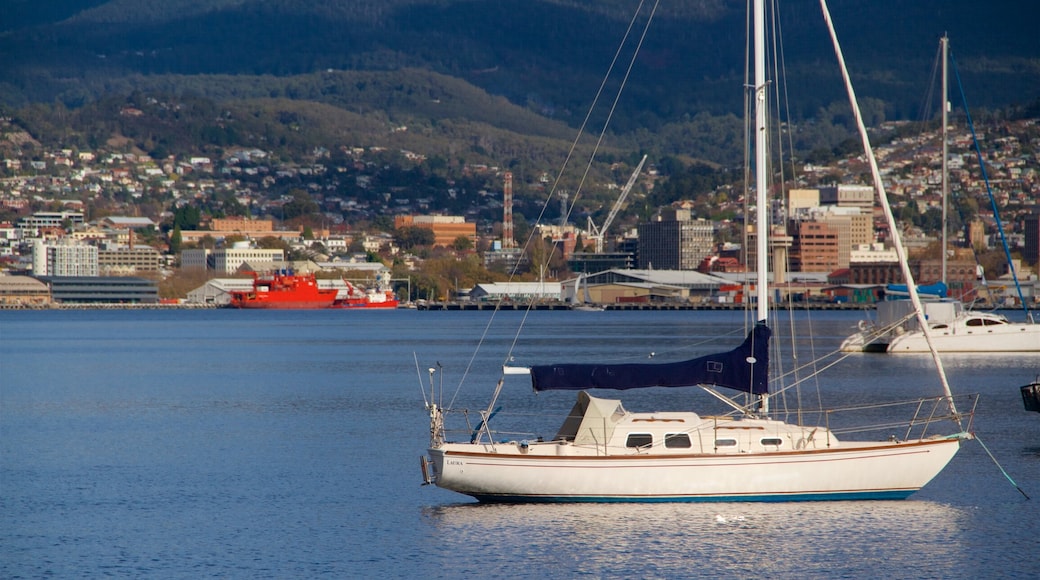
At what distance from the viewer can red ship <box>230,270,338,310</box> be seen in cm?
18138

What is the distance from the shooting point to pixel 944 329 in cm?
5819

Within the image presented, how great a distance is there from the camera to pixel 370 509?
24359 millimetres

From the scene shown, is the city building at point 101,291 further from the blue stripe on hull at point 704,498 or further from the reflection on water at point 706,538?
the reflection on water at point 706,538

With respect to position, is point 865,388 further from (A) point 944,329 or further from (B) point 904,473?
(B) point 904,473

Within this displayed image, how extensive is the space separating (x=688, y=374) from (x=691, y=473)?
1872 millimetres

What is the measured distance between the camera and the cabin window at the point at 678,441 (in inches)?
886

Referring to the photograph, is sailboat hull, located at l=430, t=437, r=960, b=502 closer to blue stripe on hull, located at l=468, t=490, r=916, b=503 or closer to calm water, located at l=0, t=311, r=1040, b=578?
blue stripe on hull, located at l=468, t=490, r=916, b=503

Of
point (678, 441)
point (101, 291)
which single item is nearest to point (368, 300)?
point (101, 291)

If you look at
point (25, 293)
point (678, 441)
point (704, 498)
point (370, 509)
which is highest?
point (25, 293)

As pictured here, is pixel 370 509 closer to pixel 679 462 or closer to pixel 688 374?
pixel 679 462

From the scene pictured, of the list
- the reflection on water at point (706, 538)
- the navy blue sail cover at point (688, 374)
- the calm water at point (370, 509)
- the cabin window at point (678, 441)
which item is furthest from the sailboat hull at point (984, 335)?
the cabin window at point (678, 441)

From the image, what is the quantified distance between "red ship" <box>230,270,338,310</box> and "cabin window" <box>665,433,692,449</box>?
160645 mm

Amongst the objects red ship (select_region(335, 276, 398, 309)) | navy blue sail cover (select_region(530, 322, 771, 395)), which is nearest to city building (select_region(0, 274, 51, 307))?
red ship (select_region(335, 276, 398, 309))

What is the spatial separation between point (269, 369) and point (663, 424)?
3800 cm
